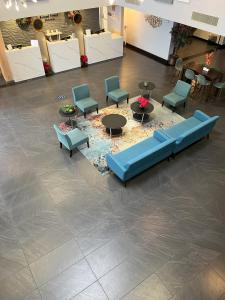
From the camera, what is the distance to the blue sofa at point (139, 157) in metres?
5.86

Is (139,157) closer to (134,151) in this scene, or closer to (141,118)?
(134,151)

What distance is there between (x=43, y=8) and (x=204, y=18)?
6.13 metres

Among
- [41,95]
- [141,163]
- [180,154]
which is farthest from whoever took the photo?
[41,95]

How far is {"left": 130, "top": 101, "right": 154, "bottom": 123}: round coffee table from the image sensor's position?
26.0ft

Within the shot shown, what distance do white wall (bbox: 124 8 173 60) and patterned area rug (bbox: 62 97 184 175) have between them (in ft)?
13.8

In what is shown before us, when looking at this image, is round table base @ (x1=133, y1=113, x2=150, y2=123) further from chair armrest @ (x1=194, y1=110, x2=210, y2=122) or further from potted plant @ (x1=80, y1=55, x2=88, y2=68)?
potted plant @ (x1=80, y1=55, x2=88, y2=68)

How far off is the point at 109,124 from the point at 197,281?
15.3ft

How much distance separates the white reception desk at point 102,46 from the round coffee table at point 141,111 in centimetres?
506

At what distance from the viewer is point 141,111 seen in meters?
7.93

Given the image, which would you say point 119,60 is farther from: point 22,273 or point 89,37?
point 22,273

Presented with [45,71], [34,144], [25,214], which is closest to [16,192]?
[25,214]

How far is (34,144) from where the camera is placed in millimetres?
7414

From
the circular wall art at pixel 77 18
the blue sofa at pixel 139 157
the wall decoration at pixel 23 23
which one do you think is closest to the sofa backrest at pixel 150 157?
the blue sofa at pixel 139 157

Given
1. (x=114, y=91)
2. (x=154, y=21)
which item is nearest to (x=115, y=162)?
(x=114, y=91)
